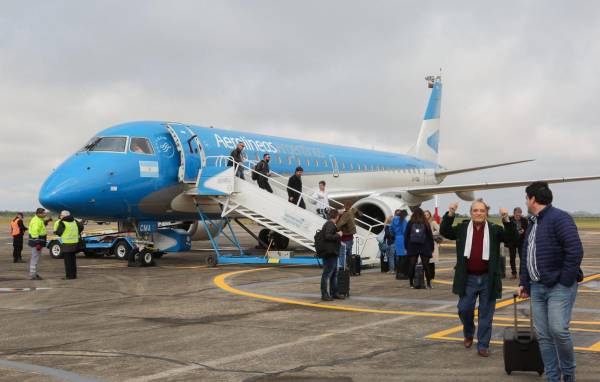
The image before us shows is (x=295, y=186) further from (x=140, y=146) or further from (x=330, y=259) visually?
(x=330, y=259)

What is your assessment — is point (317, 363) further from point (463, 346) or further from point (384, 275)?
point (384, 275)

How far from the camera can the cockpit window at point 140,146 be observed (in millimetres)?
18250

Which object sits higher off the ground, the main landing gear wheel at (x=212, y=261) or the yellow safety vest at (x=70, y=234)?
the yellow safety vest at (x=70, y=234)

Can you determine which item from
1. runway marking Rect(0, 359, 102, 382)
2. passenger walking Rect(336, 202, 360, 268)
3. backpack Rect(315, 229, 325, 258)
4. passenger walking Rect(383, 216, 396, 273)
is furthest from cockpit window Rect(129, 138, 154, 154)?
runway marking Rect(0, 359, 102, 382)

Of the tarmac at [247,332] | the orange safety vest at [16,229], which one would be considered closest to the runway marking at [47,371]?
the tarmac at [247,332]

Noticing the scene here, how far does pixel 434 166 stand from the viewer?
118 ft

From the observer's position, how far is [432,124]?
3747 cm

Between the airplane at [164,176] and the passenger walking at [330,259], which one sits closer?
the passenger walking at [330,259]

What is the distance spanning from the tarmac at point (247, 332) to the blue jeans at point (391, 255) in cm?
273

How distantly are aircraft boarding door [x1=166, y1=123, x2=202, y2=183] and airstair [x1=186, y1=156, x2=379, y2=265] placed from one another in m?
0.23

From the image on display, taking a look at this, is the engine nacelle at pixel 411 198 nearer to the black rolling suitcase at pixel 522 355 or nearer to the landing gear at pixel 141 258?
the landing gear at pixel 141 258

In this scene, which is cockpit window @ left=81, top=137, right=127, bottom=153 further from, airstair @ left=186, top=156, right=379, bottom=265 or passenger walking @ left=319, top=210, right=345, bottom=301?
passenger walking @ left=319, top=210, right=345, bottom=301

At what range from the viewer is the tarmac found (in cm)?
639

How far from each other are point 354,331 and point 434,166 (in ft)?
93.5
